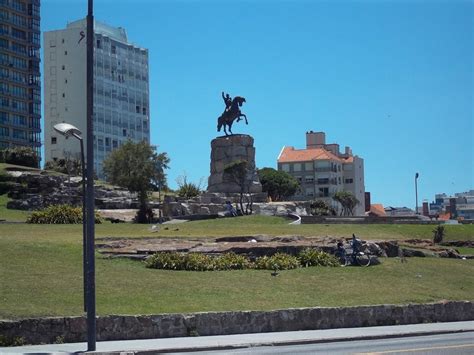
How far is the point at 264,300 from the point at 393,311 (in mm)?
4582

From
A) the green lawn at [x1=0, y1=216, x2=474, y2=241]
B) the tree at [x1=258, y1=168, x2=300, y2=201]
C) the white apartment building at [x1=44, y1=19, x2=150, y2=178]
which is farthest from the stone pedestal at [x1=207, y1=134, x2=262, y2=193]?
the white apartment building at [x1=44, y1=19, x2=150, y2=178]

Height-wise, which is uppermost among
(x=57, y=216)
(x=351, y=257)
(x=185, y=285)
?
(x=57, y=216)

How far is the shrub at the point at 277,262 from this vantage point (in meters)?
30.8

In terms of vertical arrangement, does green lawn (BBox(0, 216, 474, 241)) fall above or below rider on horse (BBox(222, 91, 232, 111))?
below

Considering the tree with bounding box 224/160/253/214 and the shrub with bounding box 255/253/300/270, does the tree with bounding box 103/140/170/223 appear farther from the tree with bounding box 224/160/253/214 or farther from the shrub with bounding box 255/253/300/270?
the shrub with bounding box 255/253/300/270

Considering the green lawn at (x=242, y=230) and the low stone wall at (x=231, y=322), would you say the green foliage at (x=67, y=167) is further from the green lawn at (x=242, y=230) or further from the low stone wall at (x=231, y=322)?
the low stone wall at (x=231, y=322)

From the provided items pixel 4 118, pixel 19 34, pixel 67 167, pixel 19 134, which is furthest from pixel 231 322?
pixel 19 34

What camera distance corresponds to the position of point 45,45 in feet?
469

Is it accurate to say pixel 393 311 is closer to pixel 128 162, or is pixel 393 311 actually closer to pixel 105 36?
pixel 128 162

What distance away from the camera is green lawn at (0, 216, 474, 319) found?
22172mm

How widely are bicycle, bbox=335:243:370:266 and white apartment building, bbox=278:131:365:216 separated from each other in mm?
101121

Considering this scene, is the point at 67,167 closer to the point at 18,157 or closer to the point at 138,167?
the point at 18,157

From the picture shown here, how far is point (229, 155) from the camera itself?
7825cm

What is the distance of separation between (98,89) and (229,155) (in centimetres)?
6985
